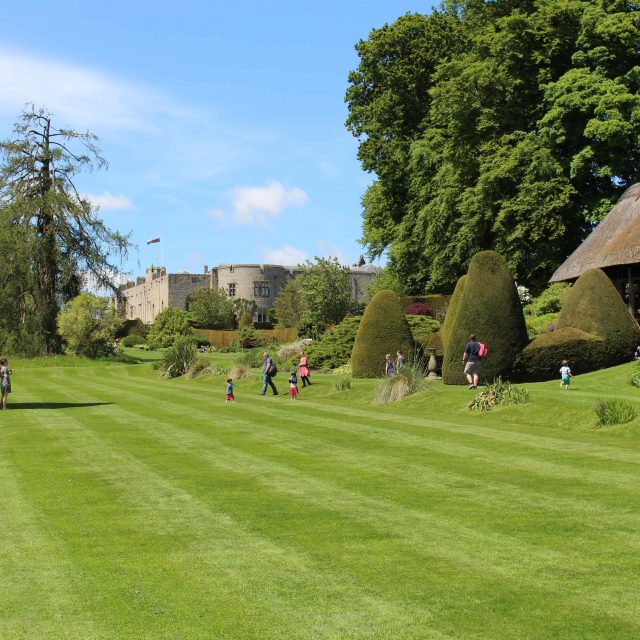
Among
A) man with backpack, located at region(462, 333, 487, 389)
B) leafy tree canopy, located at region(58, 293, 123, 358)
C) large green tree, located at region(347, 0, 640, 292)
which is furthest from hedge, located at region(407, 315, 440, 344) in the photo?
leafy tree canopy, located at region(58, 293, 123, 358)

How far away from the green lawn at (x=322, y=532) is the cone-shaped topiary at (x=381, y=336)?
14.5 metres

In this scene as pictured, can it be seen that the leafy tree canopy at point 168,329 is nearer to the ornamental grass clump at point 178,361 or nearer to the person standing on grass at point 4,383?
the ornamental grass clump at point 178,361

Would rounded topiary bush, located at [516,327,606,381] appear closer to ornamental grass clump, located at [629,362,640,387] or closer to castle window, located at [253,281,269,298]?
ornamental grass clump, located at [629,362,640,387]

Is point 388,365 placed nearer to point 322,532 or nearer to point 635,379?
point 635,379

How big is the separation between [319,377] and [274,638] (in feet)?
95.9

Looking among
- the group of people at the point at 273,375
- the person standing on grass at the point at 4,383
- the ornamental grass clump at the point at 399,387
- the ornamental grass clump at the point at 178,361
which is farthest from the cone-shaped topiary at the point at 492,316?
the ornamental grass clump at the point at 178,361

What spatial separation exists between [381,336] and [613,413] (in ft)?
51.9

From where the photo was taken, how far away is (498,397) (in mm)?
21203

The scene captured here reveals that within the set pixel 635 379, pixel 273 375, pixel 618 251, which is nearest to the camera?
pixel 635 379

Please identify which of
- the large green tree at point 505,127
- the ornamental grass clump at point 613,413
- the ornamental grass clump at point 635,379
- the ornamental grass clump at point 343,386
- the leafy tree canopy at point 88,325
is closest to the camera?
the ornamental grass clump at point 613,413

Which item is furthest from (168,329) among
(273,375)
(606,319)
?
(606,319)

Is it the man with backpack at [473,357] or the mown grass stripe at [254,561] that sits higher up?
the man with backpack at [473,357]

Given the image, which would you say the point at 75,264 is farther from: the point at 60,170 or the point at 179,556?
the point at 179,556

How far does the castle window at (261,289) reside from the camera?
109750mm
